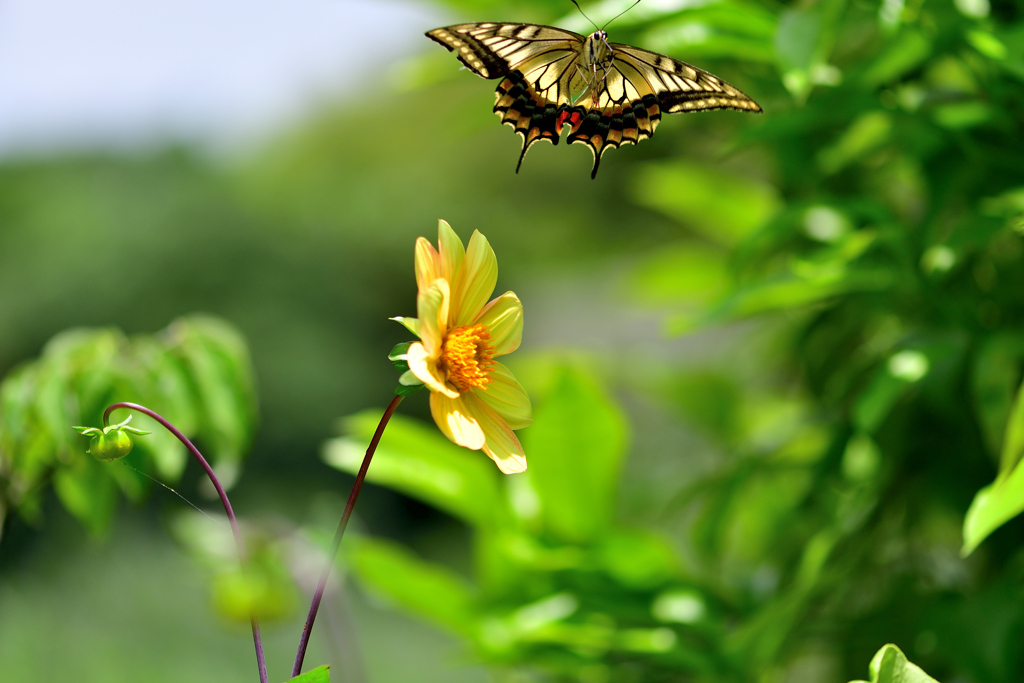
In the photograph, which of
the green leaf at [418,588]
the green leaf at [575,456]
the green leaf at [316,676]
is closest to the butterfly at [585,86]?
the green leaf at [316,676]

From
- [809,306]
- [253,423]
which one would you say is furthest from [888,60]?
[253,423]

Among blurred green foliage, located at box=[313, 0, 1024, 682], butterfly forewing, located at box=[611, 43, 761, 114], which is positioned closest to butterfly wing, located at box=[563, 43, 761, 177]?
butterfly forewing, located at box=[611, 43, 761, 114]

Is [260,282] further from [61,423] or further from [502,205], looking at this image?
[61,423]

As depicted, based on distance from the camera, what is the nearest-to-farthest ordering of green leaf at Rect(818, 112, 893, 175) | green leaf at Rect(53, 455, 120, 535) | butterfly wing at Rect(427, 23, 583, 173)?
butterfly wing at Rect(427, 23, 583, 173) < green leaf at Rect(53, 455, 120, 535) < green leaf at Rect(818, 112, 893, 175)

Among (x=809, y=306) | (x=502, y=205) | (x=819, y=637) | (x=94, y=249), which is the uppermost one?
(x=502, y=205)

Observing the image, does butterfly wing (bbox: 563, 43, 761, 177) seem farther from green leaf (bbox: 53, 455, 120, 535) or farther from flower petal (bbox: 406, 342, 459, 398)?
green leaf (bbox: 53, 455, 120, 535)

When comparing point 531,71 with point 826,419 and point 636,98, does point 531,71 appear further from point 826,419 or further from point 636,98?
point 826,419
